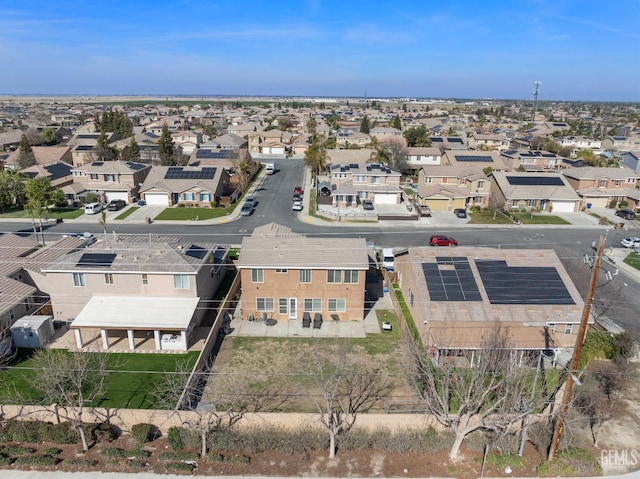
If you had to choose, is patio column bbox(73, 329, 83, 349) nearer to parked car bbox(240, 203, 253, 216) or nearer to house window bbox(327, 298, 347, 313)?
house window bbox(327, 298, 347, 313)

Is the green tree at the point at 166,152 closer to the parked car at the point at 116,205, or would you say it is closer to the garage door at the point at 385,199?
the parked car at the point at 116,205

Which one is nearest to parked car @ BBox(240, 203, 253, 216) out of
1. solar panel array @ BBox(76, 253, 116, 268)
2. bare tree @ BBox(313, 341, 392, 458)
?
solar panel array @ BBox(76, 253, 116, 268)

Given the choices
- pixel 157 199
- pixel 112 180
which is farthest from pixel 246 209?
pixel 112 180

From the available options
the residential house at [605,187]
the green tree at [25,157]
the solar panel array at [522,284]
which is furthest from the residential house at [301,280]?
the green tree at [25,157]

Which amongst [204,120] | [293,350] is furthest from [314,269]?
[204,120]

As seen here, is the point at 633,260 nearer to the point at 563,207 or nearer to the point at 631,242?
the point at 631,242

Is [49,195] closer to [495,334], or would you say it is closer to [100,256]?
[100,256]
